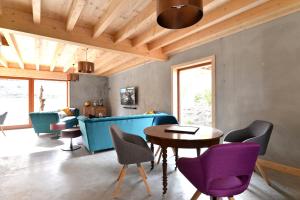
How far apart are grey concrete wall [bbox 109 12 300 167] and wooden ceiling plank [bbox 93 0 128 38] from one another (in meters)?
2.11

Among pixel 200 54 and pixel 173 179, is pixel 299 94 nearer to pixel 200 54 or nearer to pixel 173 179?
pixel 200 54

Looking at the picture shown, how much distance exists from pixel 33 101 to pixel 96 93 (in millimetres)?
2622

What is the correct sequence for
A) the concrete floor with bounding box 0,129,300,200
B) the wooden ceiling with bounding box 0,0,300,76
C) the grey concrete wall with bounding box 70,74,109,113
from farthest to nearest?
the grey concrete wall with bounding box 70,74,109,113 < the wooden ceiling with bounding box 0,0,300,76 < the concrete floor with bounding box 0,129,300,200

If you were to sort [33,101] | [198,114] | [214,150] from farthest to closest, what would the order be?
[33,101]
[198,114]
[214,150]

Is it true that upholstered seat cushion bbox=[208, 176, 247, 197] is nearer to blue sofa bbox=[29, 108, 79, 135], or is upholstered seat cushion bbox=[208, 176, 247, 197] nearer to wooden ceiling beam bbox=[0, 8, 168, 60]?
wooden ceiling beam bbox=[0, 8, 168, 60]

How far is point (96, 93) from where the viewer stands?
27.3 ft

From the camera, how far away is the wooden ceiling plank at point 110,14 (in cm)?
227

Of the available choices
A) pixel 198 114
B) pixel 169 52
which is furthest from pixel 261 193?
pixel 169 52

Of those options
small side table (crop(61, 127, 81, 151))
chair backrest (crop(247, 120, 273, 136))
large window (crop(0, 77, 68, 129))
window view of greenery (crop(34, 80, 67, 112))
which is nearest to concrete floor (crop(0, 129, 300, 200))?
small side table (crop(61, 127, 81, 151))

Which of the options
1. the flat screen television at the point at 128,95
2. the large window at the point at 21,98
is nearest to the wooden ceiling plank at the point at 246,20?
the flat screen television at the point at 128,95

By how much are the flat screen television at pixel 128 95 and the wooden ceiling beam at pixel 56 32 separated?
2.40 m

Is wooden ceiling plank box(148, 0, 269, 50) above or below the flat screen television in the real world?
above

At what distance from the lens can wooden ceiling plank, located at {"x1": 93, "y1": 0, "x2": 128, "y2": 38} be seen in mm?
2268

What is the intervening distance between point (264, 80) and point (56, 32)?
11.9 feet
